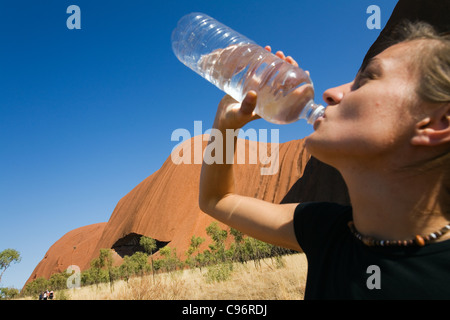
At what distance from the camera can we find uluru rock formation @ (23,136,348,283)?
27.4m

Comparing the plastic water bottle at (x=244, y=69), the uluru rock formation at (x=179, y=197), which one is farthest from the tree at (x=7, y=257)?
the plastic water bottle at (x=244, y=69)

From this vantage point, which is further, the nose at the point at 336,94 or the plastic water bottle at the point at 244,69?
the plastic water bottle at the point at 244,69

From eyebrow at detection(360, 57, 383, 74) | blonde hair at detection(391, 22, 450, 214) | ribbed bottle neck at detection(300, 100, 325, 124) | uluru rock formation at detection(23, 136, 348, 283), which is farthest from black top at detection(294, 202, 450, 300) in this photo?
uluru rock formation at detection(23, 136, 348, 283)

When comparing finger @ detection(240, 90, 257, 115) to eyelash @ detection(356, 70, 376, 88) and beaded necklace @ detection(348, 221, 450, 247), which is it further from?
beaded necklace @ detection(348, 221, 450, 247)

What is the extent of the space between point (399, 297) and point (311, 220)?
48 centimetres

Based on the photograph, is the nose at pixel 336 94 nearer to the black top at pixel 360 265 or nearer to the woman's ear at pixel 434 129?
the woman's ear at pixel 434 129

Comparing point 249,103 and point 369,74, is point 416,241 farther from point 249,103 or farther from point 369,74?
point 249,103

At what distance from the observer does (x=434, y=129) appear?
1.09m

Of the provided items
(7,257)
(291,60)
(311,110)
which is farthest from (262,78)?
(7,257)

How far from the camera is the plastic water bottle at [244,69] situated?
2.08 meters

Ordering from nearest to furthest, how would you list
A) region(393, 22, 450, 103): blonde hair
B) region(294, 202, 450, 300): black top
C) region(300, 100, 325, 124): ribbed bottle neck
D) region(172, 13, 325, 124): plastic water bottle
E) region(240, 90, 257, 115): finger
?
region(294, 202, 450, 300): black top < region(393, 22, 450, 103): blonde hair < region(240, 90, 257, 115): finger < region(300, 100, 325, 124): ribbed bottle neck < region(172, 13, 325, 124): plastic water bottle

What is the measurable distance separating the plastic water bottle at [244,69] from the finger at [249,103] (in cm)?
47

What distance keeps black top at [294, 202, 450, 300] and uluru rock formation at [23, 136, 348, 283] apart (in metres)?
23.6

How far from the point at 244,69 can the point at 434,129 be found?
173 centimetres
